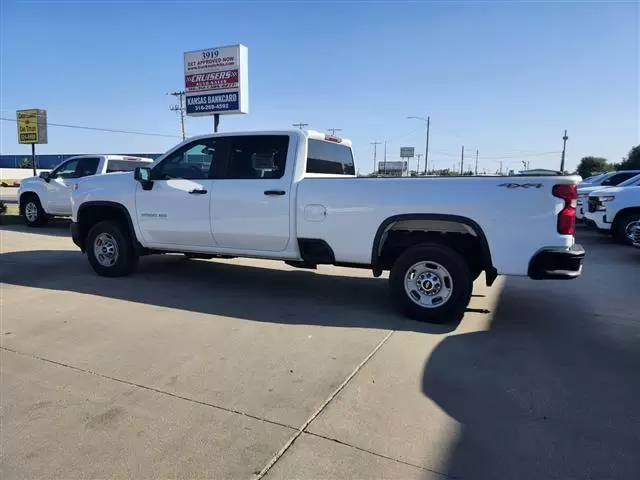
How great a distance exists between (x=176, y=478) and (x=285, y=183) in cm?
351

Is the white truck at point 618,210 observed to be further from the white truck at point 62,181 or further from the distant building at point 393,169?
the white truck at point 62,181

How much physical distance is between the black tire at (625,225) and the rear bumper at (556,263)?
688cm

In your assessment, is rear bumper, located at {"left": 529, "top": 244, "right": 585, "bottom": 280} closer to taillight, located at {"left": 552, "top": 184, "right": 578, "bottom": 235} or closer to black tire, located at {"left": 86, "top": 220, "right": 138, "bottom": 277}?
taillight, located at {"left": 552, "top": 184, "right": 578, "bottom": 235}

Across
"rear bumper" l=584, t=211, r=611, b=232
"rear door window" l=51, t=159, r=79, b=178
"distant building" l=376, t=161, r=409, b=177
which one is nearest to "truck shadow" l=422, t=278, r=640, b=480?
"rear bumper" l=584, t=211, r=611, b=232

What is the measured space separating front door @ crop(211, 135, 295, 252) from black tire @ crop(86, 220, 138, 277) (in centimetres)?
160

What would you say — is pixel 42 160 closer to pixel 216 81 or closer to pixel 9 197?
pixel 9 197

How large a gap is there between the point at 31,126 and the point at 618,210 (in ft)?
71.0

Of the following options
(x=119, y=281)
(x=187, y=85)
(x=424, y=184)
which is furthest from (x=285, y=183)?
(x=187, y=85)

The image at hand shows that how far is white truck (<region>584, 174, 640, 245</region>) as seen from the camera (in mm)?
9750

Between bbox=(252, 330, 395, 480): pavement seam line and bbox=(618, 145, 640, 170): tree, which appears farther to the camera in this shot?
bbox=(618, 145, 640, 170): tree

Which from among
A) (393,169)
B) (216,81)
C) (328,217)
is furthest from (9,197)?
(393,169)

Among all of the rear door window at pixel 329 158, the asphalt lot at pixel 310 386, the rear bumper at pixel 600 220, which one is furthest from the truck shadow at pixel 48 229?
the rear bumper at pixel 600 220

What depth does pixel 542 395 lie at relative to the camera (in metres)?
3.34

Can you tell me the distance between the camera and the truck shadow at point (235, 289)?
16.7 feet
